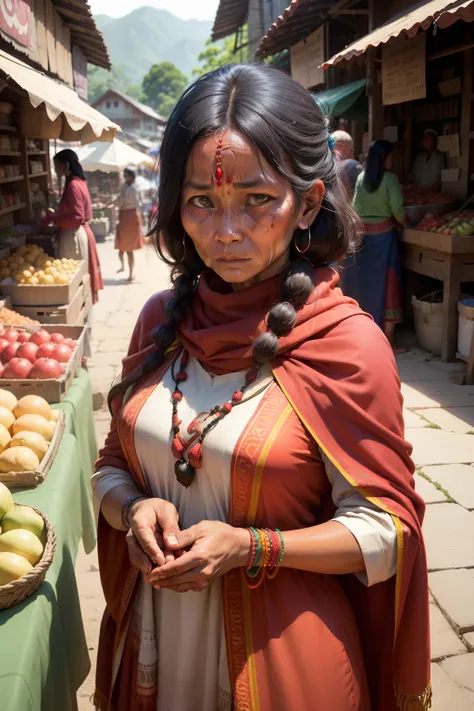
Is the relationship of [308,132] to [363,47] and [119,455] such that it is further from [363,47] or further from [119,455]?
[363,47]

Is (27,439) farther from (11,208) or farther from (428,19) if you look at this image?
(11,208)

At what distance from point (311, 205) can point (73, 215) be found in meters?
6.49

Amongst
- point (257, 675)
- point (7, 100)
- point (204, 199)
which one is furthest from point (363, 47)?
point (257, 675)

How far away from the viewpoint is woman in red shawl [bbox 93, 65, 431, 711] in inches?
50.0

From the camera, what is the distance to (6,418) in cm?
266

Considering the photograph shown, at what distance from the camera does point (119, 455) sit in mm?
1603

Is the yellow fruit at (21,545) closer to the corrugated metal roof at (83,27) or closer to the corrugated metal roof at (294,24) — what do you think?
the corrugated metal roof at (294,24)

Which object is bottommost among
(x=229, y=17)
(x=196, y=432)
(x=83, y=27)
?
(x=196, y=432)

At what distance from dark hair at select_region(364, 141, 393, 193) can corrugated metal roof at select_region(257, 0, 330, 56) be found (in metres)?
3.17

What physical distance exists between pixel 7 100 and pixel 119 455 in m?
7.48

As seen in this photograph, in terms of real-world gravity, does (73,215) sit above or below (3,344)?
above

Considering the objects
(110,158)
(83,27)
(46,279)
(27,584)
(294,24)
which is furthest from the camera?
(110,158)

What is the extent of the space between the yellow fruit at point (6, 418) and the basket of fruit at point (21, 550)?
2.41ft

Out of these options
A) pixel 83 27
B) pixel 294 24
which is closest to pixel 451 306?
pixel 294 24
